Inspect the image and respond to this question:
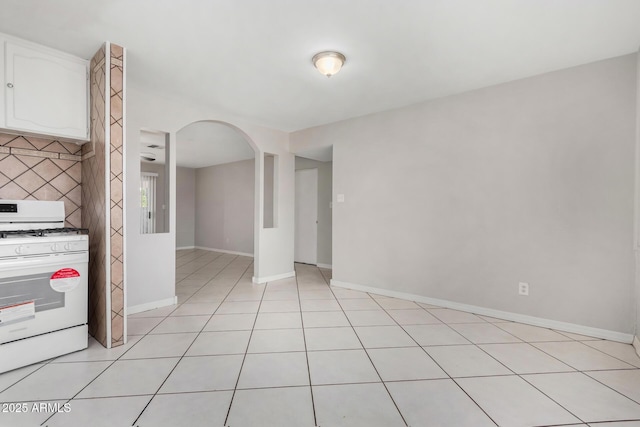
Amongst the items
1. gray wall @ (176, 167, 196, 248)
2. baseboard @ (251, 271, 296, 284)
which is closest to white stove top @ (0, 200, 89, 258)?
baseboard @ (251, 271, 296, 284)

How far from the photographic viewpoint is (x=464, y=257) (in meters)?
3.41

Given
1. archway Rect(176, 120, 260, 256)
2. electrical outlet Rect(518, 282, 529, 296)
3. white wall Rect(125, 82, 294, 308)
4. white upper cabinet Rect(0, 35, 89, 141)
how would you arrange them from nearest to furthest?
white upper cabinet Rect(0, 35, 89, 141), electrical outlet Rect(518, 282, 529, 296), white wall Rect(125, 82, 294, 308), archway Rect(176, 120, 260, 256)

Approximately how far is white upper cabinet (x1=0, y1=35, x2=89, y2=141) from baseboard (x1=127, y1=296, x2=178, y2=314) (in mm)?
1778

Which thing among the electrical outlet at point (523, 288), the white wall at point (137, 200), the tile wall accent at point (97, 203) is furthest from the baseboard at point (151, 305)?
the electrical outlet at point (523, 288)

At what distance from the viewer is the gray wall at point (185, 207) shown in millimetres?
8805

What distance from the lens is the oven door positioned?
2008 millimetres

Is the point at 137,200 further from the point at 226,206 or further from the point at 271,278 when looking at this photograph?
the point at 226,206

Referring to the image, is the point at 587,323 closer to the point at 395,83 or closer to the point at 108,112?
the point at 395,83

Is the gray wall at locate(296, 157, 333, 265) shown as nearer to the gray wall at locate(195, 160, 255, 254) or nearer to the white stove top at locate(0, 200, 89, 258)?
the gray wall at locate(195, 160, 255, 254)

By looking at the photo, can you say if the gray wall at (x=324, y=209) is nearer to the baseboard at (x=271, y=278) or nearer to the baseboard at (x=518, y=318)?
the baseboard at (x=271, y=278)

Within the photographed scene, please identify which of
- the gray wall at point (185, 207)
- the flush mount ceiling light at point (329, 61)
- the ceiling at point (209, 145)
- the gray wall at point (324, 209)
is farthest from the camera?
the gray wall at point (185, 207)

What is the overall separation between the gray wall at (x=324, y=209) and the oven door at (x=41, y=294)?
4233mm

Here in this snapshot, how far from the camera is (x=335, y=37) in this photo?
92.7 inches

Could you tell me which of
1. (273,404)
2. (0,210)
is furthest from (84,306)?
(273,404)
